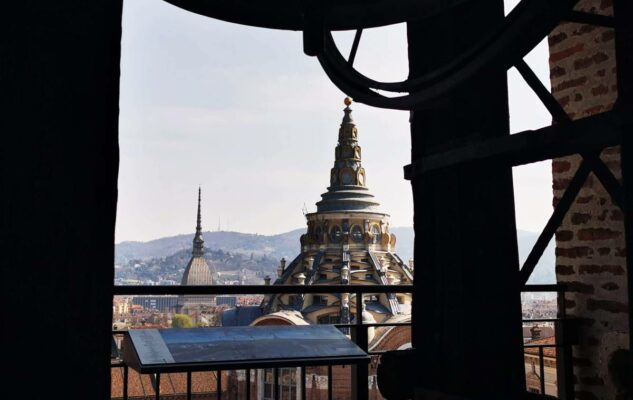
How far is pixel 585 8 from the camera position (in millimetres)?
3447

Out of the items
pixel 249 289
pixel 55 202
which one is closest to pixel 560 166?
pixel 249 289

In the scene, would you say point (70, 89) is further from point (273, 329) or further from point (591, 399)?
point (591, 399)

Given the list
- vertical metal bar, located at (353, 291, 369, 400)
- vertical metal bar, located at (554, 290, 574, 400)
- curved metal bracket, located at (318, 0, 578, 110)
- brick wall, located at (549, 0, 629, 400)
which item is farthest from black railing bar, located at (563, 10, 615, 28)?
vertical metal bar, located at (554, 290, 574, 400)

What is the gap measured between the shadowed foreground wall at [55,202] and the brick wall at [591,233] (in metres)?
2.80

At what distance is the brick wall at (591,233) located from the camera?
3.39m

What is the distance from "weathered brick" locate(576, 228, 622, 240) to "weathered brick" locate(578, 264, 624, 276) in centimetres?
14

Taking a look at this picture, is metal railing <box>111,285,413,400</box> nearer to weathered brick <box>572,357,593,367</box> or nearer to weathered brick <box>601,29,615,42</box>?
weathered brick <box>572,357,593,367</box>

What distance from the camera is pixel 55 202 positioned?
1.05 meters

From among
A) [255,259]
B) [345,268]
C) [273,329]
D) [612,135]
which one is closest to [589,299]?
[273,329]

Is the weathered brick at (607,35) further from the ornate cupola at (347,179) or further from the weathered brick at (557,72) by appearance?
the ornate cupola at (347,179)

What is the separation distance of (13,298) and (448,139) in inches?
49.1

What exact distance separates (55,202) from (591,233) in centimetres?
309

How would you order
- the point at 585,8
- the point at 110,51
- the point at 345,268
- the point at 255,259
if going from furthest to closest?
the point at 255,259, the point at 345,268, the point at 585,8, the point at 110,51

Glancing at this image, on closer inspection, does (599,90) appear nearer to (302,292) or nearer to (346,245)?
(302,292)
